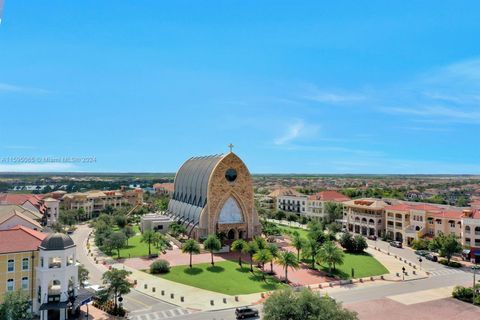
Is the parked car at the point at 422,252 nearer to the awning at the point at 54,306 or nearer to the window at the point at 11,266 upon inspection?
the awning at the point at 54,306

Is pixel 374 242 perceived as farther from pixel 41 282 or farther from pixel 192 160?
pixel 41 282

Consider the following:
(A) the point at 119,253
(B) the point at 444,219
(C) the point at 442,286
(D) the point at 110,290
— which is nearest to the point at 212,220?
(A) the point at 119,253

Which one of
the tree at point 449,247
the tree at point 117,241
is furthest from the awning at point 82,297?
the tree at point 449,247

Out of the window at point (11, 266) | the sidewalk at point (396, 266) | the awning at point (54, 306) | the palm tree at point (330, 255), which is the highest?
the window at point (11, 266)

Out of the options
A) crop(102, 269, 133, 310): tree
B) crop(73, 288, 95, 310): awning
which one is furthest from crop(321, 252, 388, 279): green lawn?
crop(73, 288, 95, 310): awning

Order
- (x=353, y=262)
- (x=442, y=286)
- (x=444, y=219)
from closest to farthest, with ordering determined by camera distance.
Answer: (x=442, y=286), (x=353, y=262), (x=444, y=219)

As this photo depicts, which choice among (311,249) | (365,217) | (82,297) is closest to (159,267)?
(82,297)
